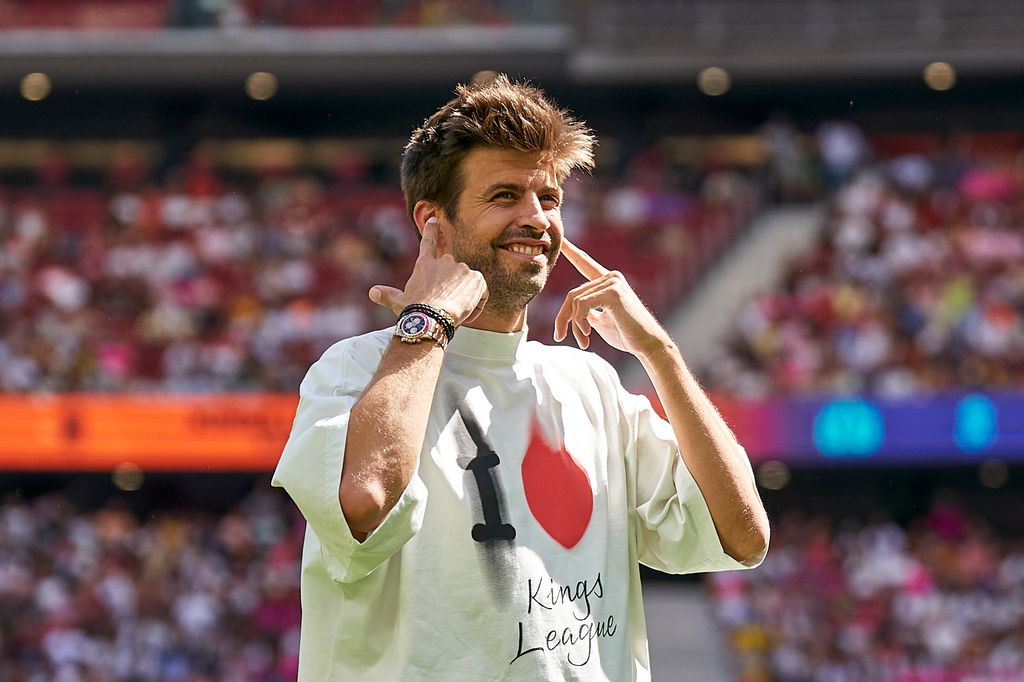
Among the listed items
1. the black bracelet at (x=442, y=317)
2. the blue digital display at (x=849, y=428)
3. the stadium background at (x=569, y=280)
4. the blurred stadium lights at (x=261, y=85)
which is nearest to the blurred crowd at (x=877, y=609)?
the stadium background at (x=569, y=280)

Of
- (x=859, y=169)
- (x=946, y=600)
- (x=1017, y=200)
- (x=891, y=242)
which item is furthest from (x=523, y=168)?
(x=859, y=169)

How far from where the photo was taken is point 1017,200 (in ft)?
54.7

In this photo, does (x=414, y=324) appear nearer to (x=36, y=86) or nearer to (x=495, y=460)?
(x=495, y=460)

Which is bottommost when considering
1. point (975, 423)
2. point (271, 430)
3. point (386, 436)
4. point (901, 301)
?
point (386, 436)

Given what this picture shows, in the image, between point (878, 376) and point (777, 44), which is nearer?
point (878, 376)

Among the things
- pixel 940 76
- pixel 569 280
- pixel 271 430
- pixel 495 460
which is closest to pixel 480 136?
pixel 495 460

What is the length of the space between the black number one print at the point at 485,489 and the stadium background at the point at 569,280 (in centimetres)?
1104

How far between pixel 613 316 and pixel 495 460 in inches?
11.7

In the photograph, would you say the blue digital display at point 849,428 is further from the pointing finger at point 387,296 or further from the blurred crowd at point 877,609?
the pointing finger at point 387,296

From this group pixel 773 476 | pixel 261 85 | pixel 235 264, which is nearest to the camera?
pixel 235 264

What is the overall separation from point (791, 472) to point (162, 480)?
24.4 ft

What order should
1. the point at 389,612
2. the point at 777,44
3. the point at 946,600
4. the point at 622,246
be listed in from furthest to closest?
the point at 777,44
the point at 622,246
the point at 946,600
the point at 389,612

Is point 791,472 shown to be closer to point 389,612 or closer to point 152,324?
point 152,324

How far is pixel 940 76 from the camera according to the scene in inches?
787
